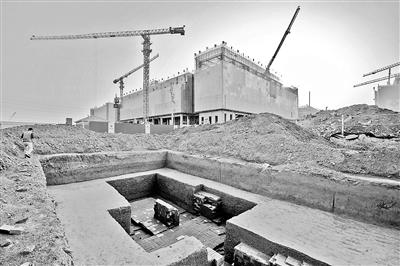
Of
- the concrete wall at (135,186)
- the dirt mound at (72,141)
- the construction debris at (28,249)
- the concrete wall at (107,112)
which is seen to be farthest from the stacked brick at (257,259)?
the concrete wall at (107,112)

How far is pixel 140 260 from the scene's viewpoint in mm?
2697

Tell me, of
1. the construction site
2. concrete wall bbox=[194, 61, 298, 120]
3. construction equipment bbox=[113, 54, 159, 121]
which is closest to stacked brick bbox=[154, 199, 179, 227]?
the construction site

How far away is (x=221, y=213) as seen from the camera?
5711mm

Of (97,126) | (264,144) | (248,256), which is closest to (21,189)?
(248,256)

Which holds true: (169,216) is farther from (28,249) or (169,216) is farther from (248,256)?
(28,249)

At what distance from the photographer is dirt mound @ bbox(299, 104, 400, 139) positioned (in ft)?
36.3

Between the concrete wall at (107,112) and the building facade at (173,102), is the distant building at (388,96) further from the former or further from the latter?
the concrete wall at (107,112)

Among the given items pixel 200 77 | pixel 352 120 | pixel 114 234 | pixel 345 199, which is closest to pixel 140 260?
pixel 114 234

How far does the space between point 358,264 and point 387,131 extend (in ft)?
39.6

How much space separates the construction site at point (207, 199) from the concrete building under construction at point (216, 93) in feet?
48.2

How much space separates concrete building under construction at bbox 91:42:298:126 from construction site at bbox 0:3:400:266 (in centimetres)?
1468

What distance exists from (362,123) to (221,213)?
13212 mm

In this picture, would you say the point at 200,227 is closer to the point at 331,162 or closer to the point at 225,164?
the point at 225,164

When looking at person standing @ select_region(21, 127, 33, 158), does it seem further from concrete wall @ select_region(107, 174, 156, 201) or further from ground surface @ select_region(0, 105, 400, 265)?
concrete wall @ select_region(107, 174, 156, 201)
